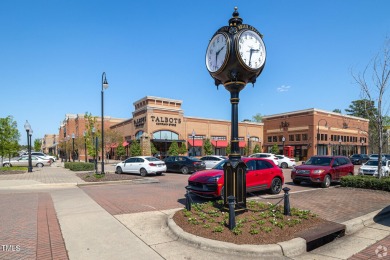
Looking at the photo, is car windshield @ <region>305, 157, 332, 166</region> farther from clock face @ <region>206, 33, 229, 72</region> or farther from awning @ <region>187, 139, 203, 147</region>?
awning @ <region>187, 139, 203, 147</region>

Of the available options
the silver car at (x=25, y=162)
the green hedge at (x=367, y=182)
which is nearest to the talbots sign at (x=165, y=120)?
the silver car at (x=25, y=162)

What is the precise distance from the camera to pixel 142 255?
4840 millimetres

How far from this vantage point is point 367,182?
12.7 meters

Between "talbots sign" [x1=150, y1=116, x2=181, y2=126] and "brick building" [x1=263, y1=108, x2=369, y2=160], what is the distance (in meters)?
20.2

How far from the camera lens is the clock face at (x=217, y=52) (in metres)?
6.32

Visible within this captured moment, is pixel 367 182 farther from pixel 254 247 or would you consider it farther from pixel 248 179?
pixel 254 247

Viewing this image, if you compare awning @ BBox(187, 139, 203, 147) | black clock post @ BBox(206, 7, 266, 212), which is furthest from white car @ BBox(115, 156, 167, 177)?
awning @ BBox(187, 139, 203, 147)

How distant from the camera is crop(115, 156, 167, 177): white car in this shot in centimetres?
1995

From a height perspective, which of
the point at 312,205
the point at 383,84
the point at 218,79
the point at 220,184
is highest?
the point at 383,84

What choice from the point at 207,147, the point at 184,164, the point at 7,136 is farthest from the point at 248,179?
the point at 207,147

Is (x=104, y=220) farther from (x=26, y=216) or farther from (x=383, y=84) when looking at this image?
(x=383, y=84)

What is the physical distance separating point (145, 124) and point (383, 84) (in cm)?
3589

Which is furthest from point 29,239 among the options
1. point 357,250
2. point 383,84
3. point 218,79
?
point 383,84

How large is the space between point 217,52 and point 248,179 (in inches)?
227
